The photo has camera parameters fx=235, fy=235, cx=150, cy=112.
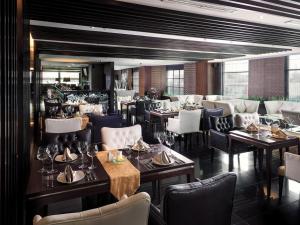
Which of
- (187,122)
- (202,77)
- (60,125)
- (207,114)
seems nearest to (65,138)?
(60,125)

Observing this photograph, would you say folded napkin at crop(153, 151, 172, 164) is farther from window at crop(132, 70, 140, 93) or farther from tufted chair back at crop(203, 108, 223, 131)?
window at crop(132, 70, 140, 93)

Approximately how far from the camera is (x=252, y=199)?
3.08 meters

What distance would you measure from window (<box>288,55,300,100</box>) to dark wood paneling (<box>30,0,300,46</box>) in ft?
11.5

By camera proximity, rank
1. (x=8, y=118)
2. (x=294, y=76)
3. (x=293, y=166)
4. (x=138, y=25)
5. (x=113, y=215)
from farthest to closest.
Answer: (x=294, y=76) → (x=138, y=25) → (x=293, y=166) → (x=8, y=118) → (x=113, y=215)

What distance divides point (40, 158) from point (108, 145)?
3.55 feet

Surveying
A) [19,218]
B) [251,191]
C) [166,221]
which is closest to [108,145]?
[19,218]

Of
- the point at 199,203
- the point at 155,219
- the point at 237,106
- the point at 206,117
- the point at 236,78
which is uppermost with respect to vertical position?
the point at 236,78

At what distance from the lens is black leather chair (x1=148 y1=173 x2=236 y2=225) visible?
144 centimetres

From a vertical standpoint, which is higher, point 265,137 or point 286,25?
point 286,25

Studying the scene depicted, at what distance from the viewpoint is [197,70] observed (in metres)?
12.7

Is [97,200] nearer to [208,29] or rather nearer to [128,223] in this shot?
[128,223]

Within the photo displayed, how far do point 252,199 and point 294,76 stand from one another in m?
7.57

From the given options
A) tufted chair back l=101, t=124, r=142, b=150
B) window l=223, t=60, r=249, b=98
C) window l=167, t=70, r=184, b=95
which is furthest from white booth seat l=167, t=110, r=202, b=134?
window l=167, t=70, r=184, b=95

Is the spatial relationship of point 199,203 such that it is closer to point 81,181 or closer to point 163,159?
point 163,159
